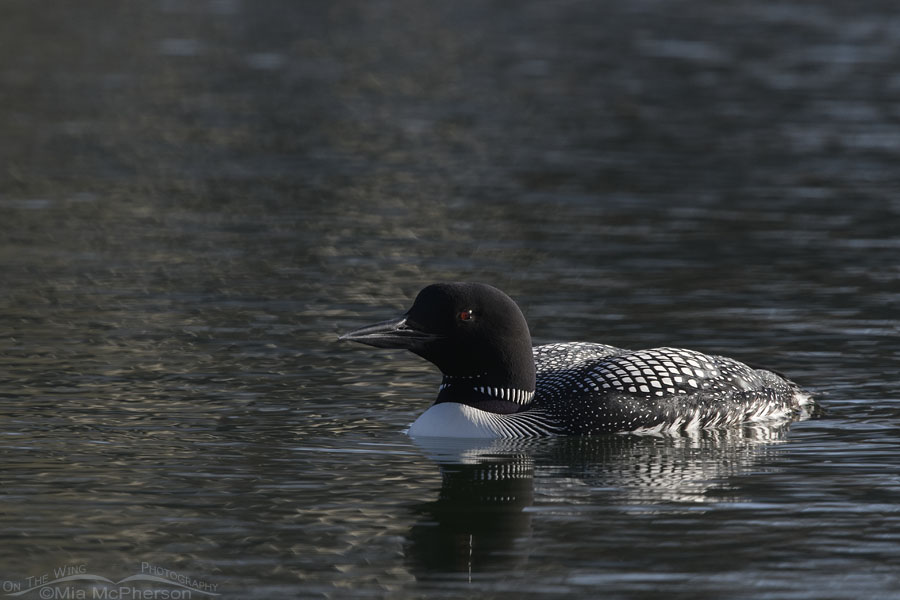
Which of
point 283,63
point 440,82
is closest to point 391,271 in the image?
point 440,82

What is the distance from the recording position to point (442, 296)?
8.29 m

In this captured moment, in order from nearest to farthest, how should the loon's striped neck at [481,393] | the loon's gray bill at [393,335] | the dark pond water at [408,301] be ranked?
the dark pond water at [408,301], the loon's gray bill at [393,335], the loon's striped neck at [481,393]

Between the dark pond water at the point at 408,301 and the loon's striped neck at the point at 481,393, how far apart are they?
0.26 metres

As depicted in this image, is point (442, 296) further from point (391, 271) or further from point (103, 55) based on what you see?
point (103, 55)

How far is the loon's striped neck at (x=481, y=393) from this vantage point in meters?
8.50

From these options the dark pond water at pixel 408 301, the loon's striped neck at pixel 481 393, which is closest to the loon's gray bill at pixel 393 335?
the loon's striped neck at pixel 481 393

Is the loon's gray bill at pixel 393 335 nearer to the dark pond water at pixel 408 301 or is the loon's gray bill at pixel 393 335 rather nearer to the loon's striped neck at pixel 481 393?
the loon's striped neck at pixel 481 393

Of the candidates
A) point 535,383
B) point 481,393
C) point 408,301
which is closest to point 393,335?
point 481,393

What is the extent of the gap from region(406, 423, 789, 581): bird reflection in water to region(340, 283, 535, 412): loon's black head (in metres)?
0.34

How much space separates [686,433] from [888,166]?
30.9ft

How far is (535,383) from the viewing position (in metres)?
8.77

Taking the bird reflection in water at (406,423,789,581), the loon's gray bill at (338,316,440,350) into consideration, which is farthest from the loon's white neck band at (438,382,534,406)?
the loon's gray bill at (338,316,440,350)

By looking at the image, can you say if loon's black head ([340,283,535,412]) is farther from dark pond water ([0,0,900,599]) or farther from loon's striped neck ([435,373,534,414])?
dark pond water ([0,0,900,599])

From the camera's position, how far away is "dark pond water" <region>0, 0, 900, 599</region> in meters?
6.58
